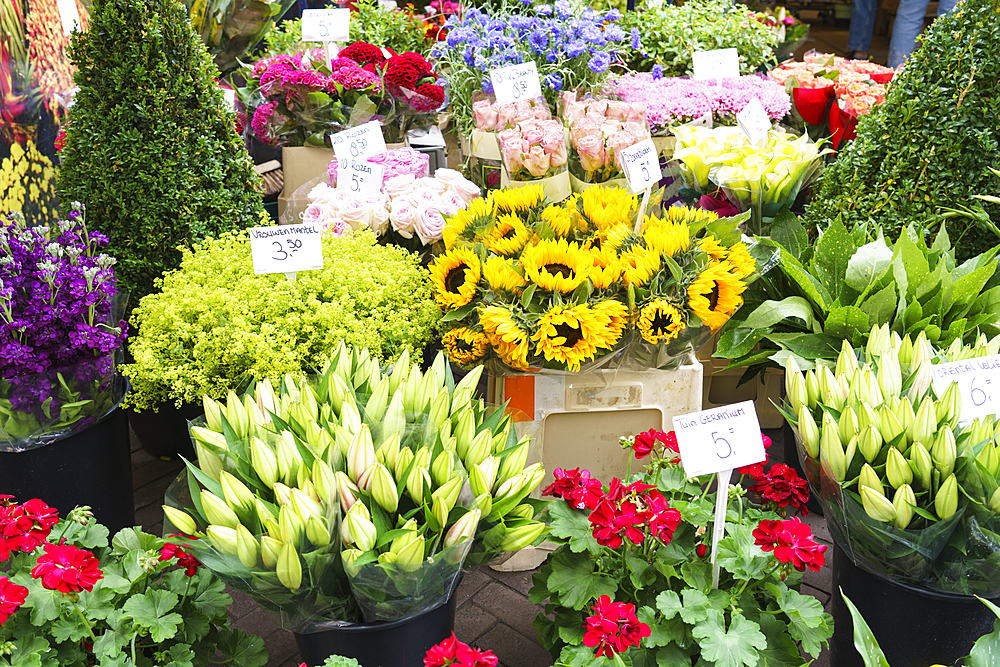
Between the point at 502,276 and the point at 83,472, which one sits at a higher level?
the point at 502,276

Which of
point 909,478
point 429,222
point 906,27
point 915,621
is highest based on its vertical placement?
point 906,27

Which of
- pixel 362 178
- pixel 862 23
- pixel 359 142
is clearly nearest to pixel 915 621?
pixel 362 178

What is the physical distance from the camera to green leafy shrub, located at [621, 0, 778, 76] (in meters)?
3.77

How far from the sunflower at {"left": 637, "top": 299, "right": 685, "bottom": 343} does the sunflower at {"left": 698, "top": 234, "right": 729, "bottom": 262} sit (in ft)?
0.53

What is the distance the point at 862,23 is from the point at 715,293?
6.90 m

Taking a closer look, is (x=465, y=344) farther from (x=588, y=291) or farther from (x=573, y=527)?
(x=573, y=527)

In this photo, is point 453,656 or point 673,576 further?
point 673,576

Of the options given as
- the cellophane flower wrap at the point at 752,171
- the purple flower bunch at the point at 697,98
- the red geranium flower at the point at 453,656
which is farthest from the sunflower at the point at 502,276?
the purple flower bunch at the point at 697,98

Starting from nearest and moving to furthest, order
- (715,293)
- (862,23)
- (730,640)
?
(730,640) < (715,293) < (862,23)

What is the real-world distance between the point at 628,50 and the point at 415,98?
138cm

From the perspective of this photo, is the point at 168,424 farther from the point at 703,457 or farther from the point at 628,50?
the point at 628,50

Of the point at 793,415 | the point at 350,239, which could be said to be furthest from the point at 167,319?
the point at 793,415

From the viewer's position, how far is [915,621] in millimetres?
1521

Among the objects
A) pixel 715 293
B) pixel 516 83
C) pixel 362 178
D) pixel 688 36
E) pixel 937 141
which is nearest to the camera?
pixel 715 293
